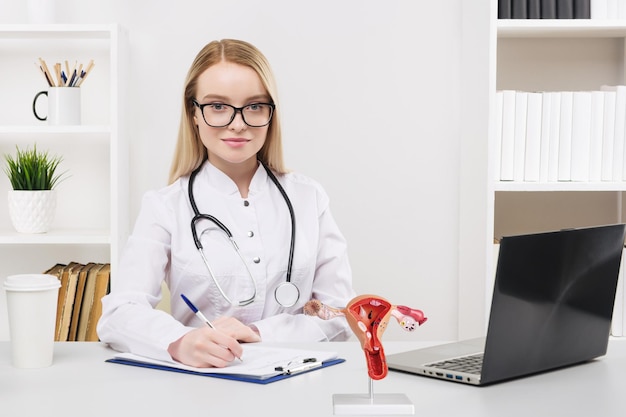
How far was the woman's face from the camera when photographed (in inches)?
77.0

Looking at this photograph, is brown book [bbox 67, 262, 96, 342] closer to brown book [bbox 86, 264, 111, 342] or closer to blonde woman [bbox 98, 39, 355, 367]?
brown book [bbox 86, 264, 111, 342]

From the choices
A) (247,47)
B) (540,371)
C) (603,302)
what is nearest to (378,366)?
(540,371)

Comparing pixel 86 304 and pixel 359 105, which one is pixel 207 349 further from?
pixel 359 105

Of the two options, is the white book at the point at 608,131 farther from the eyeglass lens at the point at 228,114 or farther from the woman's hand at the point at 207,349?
the woman's hand at the point at 207,349

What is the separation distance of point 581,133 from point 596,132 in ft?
0.16

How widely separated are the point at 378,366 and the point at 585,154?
5.39 ft

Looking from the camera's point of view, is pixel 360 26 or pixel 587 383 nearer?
pixel 587 383

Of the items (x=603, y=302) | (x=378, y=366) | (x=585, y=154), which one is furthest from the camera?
(x=585, y=154)

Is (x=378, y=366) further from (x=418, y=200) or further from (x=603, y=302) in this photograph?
(x=418, y=200)

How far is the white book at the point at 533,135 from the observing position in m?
2.58

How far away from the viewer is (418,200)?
299 cm

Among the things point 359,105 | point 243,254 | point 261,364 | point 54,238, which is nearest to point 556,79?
point 359,105

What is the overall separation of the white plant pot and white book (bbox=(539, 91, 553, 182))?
1.55m

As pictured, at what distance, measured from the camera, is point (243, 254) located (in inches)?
78.5
